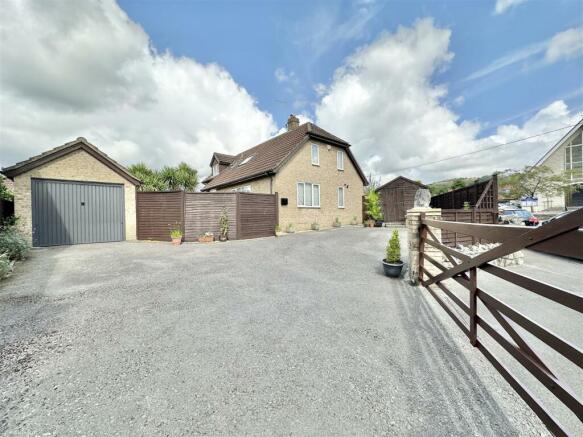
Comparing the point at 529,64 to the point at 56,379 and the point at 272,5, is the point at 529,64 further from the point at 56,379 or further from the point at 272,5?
the point at 56,379

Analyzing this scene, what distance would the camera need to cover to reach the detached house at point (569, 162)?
21.9 m

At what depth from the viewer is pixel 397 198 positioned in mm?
19250

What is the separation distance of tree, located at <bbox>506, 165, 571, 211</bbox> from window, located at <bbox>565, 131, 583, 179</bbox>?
1102 mm

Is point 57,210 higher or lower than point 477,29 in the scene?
lower

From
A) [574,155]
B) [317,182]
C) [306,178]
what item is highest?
[574,155]

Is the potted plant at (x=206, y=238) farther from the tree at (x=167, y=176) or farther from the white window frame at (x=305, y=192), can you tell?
the tree at (x=167, y=176)

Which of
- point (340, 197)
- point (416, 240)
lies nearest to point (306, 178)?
point (340, 197)

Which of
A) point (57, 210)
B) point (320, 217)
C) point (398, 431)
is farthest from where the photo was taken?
point (320, 217)

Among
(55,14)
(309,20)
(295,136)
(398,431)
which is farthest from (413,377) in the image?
(295,136)

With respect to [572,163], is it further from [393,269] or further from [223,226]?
[223,226]

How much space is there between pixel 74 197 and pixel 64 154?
1804 millimetres

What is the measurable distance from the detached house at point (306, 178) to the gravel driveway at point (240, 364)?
9.73m

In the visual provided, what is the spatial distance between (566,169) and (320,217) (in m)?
27.5

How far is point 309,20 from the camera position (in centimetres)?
852
